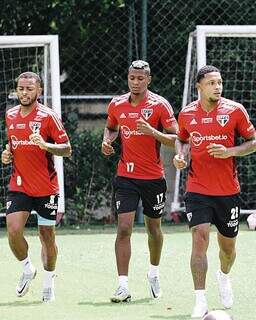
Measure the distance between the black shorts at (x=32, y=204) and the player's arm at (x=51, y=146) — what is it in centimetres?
47

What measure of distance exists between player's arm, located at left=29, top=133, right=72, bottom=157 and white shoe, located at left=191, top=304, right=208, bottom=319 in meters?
2.00

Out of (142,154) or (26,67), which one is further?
(26,67)

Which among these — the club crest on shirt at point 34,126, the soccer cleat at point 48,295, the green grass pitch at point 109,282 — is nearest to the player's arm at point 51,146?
the club crest on shirt at point 34,126

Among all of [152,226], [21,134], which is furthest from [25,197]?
[152,226]

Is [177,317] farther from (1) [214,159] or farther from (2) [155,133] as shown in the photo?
(2) [155,133]

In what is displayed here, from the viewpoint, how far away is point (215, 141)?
9414 millimetres

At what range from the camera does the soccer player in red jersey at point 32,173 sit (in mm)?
10164

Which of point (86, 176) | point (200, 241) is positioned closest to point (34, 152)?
point (200, 241)

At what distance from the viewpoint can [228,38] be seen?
56.5 ft

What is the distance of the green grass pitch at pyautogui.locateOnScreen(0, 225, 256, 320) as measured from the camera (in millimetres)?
9219

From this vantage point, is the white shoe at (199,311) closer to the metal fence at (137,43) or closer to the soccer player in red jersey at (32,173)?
the soccer player in red jersey at (32,173)

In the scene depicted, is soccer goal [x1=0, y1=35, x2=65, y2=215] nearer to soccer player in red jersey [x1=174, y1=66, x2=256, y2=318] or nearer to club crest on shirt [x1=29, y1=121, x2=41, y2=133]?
club crest on shirt [x1=29, y1=121, x2=41, y2=133]

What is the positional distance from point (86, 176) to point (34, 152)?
7.06 metres

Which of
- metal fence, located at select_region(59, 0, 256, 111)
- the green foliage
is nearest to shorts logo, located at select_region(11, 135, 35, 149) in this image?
the green foliage
